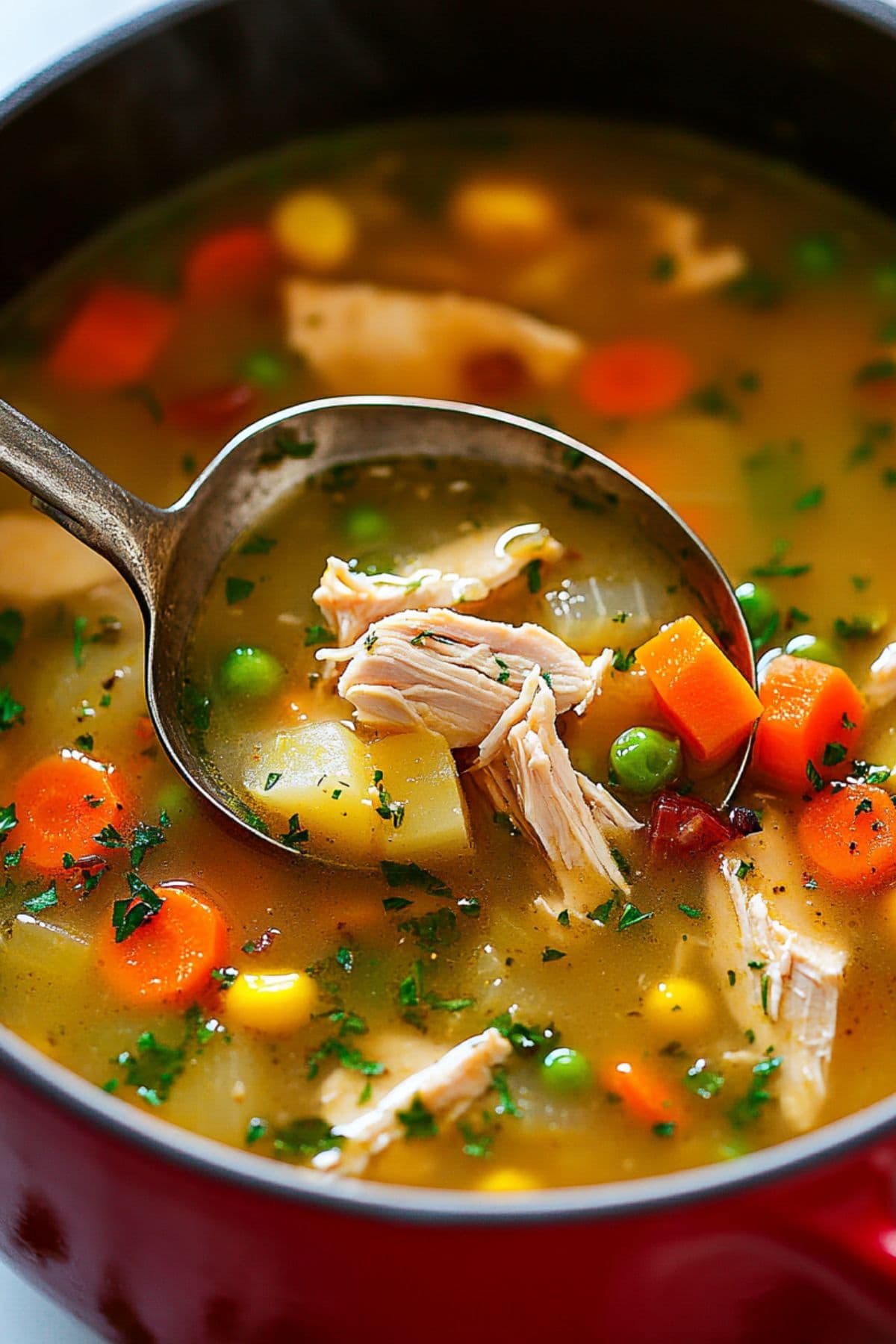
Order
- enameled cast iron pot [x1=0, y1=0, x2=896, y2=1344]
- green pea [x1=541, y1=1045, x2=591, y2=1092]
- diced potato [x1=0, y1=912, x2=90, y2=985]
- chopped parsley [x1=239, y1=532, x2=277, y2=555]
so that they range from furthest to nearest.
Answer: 1. chopped parsley [x1=239, y1=532, x2=277, y2=555]
2. diced potato [x1=0, y1=912, x2=90, y2=985]
3. green pea [x1=541, y1=1045, x2=591, y2=1092]
4. enameled cast iron pot [x1=0, y1=0, x2=896, y2=1344]

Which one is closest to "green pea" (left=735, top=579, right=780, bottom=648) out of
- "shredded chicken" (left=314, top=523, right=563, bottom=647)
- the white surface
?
"shredded chicken" (left=314, top=523, right=563, bottom=647)

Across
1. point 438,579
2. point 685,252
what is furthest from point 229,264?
point 438,579

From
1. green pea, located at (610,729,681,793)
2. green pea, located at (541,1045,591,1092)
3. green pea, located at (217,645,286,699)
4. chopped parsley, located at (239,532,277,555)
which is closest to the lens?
green pea, located at (541,1045,591,1092)

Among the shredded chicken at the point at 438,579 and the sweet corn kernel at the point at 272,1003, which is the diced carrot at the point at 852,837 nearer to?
the shredded chicken at the point at 438,579

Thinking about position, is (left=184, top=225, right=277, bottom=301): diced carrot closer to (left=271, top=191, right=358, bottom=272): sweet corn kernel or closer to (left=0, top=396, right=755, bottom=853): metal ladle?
(left=271, top=191, right=358, bottom=272): sweet corn kernel

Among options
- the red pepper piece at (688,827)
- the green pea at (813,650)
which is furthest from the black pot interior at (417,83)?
the red pepper piece at (688,827)
